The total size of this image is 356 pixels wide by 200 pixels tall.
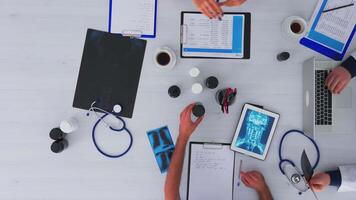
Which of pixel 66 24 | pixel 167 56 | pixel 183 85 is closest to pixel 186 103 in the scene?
pixel 183 85

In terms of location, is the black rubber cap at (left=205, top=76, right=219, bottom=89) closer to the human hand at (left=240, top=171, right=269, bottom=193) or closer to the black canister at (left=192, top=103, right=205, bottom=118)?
the black canister at (left=192, top=103, right=205, bottom=118)

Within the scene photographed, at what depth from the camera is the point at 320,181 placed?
1255mm

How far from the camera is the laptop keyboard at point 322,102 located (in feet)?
4.10

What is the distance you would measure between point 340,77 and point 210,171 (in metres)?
0.62

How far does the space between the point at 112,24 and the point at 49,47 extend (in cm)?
27

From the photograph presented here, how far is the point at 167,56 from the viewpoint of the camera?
1288 mm

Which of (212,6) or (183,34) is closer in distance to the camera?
(212,6)

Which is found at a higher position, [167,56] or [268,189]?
[167,56]

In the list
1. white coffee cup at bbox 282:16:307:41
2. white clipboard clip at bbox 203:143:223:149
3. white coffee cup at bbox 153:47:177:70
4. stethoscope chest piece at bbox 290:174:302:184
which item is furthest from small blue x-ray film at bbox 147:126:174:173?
white coffee cup at bbox 282:16:307:41

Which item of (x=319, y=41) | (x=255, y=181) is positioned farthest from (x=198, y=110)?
(x=319, y=41)

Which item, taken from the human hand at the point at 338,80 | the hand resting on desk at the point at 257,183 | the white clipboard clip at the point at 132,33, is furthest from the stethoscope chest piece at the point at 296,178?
the white clipboard clip at the point at 132,33

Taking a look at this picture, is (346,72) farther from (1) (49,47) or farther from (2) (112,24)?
(1) (49,47)

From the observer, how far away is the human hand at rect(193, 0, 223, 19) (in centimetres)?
120

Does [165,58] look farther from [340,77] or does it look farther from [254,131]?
[340,77]
